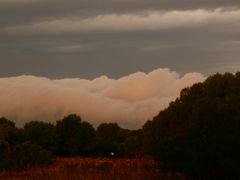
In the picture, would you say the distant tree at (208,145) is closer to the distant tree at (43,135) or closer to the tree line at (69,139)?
the tree line at (69,139)

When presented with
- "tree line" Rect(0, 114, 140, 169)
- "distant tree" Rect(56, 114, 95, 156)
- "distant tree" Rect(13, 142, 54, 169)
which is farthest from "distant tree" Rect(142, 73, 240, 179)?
"distant tree" Rect(56, 114, 95, 156)

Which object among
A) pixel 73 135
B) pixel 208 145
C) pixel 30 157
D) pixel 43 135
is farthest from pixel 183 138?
pixel 73 135

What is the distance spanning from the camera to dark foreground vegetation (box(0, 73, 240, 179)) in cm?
2939

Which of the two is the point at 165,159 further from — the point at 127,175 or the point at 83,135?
the point at 83,135

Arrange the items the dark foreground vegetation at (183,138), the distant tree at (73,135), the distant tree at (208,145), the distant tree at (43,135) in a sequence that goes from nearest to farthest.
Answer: the distant tree at (208,145), the dark foreground vegetation at (183,138), the distant tree at (43,135), the distant tree at (73,135)

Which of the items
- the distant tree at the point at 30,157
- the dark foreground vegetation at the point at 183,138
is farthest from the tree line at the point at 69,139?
the distant tree at the point at 30,157

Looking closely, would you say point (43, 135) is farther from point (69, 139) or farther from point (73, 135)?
point (73, 135)

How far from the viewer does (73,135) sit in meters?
75.5

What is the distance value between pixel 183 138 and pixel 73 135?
44335 mm

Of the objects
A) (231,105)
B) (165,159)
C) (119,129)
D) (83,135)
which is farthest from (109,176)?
(119,129)

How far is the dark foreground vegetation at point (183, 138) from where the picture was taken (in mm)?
29391

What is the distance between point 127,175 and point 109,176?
0.92m

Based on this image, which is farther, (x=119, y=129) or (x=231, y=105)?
(x=119, y=129)

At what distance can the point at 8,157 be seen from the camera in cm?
5053
